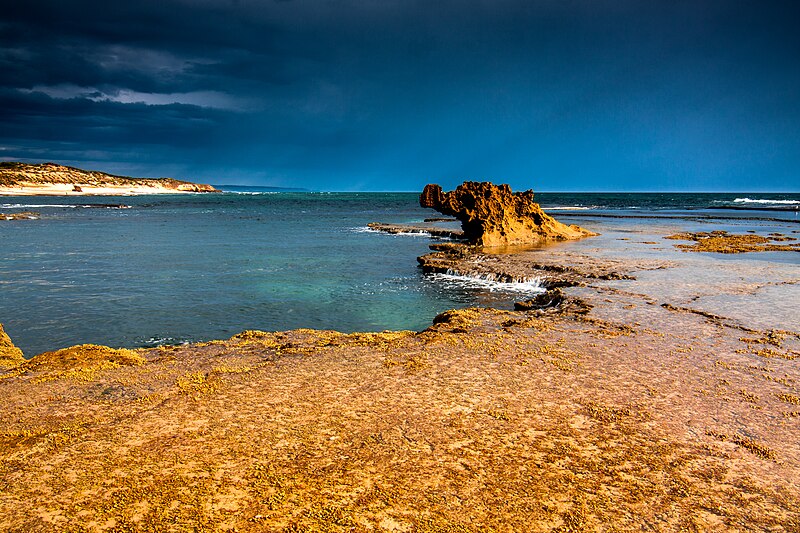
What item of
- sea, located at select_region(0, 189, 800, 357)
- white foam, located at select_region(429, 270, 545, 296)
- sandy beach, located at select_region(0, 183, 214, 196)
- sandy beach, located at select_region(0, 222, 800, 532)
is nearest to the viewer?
sandy beach, located at select_region(0, 222, 800, 532)

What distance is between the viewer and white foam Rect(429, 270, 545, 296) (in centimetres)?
1889

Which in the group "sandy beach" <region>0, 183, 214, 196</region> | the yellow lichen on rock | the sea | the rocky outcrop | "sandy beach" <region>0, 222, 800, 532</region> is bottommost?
the sea

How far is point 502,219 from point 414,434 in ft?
94.5

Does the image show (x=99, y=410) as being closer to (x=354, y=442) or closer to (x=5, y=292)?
(x=354, y=442)

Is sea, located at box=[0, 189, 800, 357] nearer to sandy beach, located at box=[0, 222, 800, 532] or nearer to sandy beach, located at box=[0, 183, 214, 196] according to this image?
sandy beach, located at box=[0, 222, 800, 532]

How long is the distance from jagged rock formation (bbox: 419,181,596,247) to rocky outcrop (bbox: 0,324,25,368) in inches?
1013

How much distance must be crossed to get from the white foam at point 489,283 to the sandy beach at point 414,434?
760 cm

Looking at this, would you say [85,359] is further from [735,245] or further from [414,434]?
[735,245]

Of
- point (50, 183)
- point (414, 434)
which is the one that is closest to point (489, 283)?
point (414, 434)

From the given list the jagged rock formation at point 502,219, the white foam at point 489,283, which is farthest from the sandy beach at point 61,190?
the white foam at point 489,283

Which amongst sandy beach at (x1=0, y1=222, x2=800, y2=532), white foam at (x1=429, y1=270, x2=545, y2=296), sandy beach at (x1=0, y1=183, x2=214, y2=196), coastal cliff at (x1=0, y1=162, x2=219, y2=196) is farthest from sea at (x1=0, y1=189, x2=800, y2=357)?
coastal cliff at (x1=0, y1=162, x2=219, y2=196)

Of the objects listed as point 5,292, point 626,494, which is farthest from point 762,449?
point 5,292

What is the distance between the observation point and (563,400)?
24.6 feet

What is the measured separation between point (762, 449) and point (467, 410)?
367 cm
